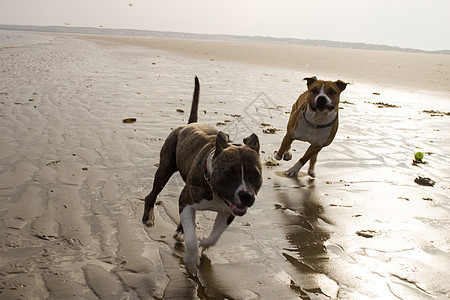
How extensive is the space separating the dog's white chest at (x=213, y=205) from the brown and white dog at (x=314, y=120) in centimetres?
330

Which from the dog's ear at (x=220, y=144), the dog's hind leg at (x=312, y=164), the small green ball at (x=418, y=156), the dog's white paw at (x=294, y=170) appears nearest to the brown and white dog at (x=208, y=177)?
the dog's ear at (x=220, y=144)

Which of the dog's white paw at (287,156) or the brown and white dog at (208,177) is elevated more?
the brown and white dog at (208,177)

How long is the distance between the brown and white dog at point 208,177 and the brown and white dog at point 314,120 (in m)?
2.69

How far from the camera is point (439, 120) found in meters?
11.6

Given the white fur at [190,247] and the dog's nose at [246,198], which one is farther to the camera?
the white fur at [190,247]

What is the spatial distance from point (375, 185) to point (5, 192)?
4.73 meters

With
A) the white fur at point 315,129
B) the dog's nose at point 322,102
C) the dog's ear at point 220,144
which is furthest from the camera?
the white fur at point 315,129

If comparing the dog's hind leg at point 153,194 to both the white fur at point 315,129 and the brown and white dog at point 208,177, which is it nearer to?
the brown and white dog at point 208,177

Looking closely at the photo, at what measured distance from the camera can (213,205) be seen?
13.4ft

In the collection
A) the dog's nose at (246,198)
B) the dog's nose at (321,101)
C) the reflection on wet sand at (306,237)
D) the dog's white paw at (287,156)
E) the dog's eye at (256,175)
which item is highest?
the dog's nose at (321,101)

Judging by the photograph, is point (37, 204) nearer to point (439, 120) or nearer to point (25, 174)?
point (25, 174)

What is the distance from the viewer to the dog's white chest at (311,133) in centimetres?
732

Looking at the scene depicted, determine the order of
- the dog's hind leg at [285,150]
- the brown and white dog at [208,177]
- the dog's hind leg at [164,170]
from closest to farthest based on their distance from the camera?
the brown and white dog at [208,177]
the dog's hind leg at [164,170]
the dog's hind leg at [285,150]

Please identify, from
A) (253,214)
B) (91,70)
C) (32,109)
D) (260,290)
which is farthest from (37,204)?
(91,70)
